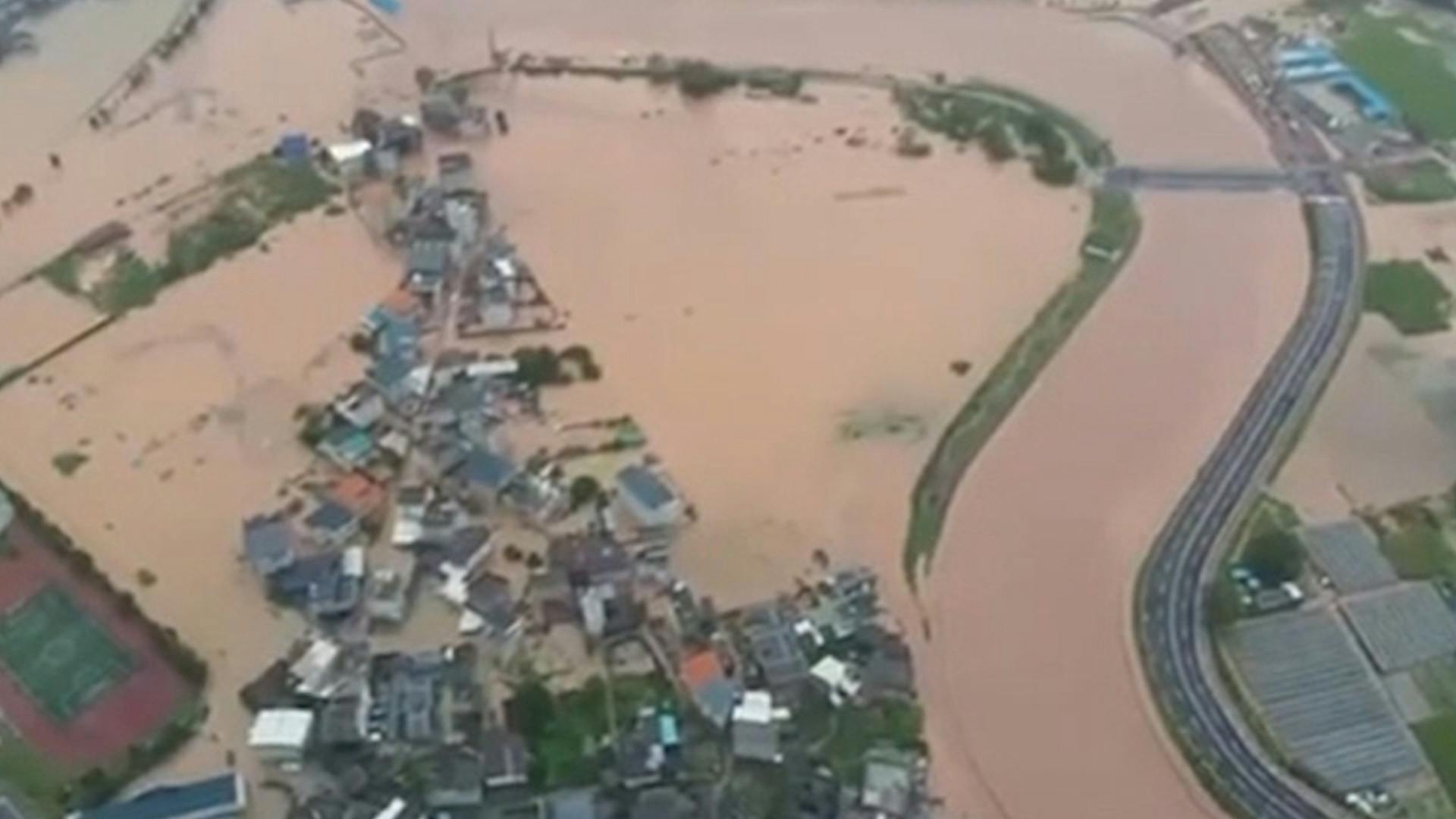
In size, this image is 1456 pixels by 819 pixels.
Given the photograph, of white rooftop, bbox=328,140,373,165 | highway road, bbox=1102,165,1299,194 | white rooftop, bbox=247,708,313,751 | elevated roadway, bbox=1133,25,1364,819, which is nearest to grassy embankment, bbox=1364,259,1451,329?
elevated roadway, bbox=1133,25,1364,819

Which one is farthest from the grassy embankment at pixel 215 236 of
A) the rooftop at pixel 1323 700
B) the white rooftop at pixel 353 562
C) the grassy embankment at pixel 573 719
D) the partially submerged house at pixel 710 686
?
the rooftop at pixel 1323 700

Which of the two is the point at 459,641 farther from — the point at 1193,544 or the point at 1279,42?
the point at 1279,42

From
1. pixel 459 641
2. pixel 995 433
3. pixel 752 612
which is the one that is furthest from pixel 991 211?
pixel 459 641

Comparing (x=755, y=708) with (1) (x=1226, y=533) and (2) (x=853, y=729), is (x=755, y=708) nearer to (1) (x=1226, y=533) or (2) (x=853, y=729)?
(2) (x=853, y=729)

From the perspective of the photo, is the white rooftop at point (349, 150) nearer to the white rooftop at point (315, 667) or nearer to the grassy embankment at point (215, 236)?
the grassy embankment at point (215, 236)

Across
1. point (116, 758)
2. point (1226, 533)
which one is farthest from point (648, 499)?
point (1226, 533)

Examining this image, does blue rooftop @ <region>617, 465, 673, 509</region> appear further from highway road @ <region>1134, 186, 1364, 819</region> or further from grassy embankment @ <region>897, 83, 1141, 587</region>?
highway road @ <region>1134, 186, 1364, 819</region>
